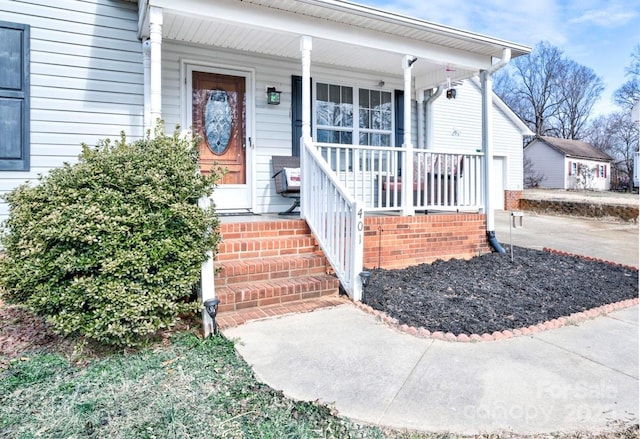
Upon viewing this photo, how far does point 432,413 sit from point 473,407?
220 mm

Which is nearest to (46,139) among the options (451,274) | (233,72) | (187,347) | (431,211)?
(233,72)

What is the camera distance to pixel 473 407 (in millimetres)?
2117

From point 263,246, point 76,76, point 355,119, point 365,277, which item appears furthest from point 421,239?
point 76,76

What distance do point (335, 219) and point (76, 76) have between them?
3.46 meters

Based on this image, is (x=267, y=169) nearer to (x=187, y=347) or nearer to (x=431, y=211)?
(x=431, y=211)

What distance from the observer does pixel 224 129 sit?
5848 millimetres

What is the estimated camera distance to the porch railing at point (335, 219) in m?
3.73

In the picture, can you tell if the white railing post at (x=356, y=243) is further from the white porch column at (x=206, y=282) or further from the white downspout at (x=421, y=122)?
the white downspout at (x=421, y=122)

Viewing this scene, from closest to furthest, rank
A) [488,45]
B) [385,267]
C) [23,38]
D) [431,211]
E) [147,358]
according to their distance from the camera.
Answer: [147,358] < [23,38] < [385,267] < [488,45] < [431,211]

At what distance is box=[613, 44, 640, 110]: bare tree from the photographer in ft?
87.2

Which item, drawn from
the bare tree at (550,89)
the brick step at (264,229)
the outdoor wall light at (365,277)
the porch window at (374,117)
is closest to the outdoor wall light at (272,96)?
the porch window at (374,117)

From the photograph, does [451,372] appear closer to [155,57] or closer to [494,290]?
[494,290]

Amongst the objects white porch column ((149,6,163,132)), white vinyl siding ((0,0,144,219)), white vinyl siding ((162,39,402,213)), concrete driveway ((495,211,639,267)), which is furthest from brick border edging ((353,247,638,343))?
white vinyl siding ((0,0,144,219))

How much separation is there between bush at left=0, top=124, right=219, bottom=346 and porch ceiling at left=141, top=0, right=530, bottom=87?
2.16 m
